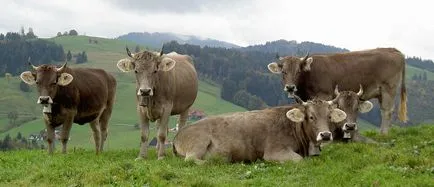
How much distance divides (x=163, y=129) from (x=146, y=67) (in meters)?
2.08

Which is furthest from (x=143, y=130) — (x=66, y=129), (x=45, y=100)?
(x=45, y=100)

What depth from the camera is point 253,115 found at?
17.2 meters

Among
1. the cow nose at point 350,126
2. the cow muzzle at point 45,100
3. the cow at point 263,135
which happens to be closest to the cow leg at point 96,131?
the cow muzzle at point 45,100

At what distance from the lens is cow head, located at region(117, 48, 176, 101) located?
17.4 m

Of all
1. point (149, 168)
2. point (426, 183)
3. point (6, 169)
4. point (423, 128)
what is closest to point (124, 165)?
point (149, 168)

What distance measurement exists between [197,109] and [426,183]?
185820mm

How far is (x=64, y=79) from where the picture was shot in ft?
63.6

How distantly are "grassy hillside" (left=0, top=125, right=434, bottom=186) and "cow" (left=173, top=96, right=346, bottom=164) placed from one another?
51 cm

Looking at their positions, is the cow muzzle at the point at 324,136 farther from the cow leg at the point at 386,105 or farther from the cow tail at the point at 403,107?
the cow tail at the point at 403,107

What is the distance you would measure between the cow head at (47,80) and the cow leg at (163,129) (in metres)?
3.72

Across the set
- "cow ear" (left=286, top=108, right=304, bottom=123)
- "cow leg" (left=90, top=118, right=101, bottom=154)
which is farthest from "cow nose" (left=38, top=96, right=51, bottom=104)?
"cow ear" (left=286, top=108, right=304, bottom=123)

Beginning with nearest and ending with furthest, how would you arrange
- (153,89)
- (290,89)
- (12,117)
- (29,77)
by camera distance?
(153,89) < (29,77) < (290,89) < (12,117)

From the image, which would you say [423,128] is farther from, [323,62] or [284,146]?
[284,146]

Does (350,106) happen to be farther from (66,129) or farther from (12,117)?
(12,117)
